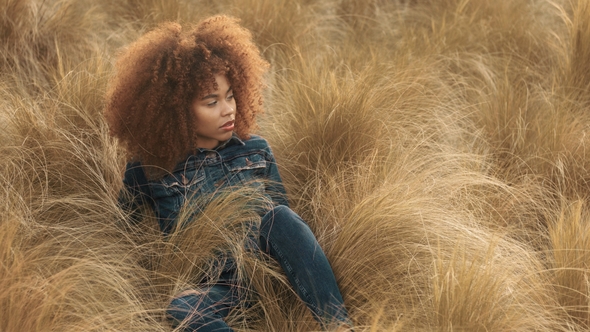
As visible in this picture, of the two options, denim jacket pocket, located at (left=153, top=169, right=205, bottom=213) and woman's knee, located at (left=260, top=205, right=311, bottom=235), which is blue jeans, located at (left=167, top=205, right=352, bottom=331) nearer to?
woman's knee, located at (left=260, top=205, right=311, bottom=235)

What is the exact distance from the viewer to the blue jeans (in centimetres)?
249

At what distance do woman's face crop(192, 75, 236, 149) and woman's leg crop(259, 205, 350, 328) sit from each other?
1.39ft

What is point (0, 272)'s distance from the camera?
237 centimetres

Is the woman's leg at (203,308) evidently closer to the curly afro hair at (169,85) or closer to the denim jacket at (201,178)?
the denim jacket at (201,178)

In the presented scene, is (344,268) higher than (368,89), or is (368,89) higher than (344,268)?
(368,89)

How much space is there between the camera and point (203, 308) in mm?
2545

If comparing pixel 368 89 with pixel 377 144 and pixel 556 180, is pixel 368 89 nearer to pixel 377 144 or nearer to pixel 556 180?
pixel 377 144

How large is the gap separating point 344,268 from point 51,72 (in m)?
2.13

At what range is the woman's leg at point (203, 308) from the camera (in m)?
2.48

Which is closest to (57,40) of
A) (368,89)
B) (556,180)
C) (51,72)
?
(51,72)

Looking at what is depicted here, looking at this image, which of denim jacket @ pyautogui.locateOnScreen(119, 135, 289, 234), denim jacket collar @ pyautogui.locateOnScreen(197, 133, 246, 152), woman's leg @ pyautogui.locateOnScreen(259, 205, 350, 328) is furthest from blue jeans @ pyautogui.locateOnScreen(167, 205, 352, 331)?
denim jacket collar @ pyautogui.locateOnScreen(197, 133, 246, 152)

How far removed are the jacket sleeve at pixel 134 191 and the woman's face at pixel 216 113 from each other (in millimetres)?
268

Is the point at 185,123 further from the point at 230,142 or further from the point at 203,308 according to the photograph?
the point at 203,308

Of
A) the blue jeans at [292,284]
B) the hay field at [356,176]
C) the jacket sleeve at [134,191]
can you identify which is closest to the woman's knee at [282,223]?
the blue jeans at [292,284]
